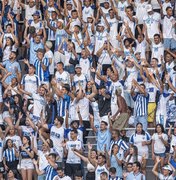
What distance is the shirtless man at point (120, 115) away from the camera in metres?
24.5

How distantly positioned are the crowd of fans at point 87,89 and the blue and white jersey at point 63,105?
0.02m

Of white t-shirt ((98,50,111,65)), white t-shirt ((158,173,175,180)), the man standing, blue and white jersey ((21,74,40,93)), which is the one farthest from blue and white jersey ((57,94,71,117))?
white t-shirt ((158,173,175,180))

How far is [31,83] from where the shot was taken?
26.2 meters

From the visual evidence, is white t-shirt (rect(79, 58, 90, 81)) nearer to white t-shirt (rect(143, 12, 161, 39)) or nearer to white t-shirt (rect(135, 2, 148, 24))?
white t-shirt (rect(143, 12, 161, 39))

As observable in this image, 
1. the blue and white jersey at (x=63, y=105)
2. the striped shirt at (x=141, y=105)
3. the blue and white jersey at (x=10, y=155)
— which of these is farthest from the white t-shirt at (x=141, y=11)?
the blue and white jersey at (x=10, y=155)

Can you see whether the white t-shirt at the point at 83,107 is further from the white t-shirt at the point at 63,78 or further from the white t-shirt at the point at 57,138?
the white t-shirt at the point at 63,78

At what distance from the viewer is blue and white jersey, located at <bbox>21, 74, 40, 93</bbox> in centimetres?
2614

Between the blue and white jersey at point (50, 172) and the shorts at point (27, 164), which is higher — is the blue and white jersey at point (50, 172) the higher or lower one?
the lower one

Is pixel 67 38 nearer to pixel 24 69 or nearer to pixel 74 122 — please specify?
pixel 24 69

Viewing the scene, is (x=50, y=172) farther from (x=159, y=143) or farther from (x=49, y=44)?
(x=49, y=44)

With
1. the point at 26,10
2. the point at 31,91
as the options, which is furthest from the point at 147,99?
the point at 26,10

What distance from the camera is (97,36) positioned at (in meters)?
27.7

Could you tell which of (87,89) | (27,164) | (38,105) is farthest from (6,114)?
(87,89)

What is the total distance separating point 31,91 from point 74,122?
205 centimetres
